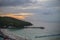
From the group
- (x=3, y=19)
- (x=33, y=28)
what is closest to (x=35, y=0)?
(x=33, y=28)

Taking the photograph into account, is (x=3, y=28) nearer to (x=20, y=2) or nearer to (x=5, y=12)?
(x=5, y=12)

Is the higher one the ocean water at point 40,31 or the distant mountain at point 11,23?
the distant mountain at point 11,23

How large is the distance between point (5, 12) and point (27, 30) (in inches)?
14.6

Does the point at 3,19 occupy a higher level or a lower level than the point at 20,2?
lower

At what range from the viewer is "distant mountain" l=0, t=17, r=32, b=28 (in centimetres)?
192

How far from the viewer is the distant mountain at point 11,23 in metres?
1.92

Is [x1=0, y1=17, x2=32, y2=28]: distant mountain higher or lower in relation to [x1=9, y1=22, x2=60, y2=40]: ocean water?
higher

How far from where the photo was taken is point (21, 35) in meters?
1.91

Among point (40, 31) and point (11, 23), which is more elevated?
point (11, 23)

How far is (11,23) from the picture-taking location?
1922mm

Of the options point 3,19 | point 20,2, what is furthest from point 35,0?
point 3,19

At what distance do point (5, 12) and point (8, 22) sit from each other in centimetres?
14

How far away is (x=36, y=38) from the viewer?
6.31 feet

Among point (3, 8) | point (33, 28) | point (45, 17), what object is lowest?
point (33, 28)
